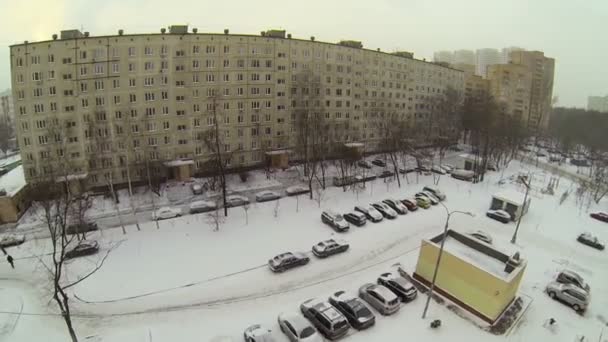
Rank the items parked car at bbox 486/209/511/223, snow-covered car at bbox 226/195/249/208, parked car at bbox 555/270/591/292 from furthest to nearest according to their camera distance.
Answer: snow-covered car at bbox 226/195/249/208
parked car at bbox 486/209/511/223
parked car at bbox 555/270/591/292

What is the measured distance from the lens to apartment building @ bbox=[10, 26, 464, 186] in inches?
1339

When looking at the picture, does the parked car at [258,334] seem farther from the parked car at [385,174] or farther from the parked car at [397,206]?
the parked car at [385,174]

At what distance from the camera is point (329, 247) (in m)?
23.9

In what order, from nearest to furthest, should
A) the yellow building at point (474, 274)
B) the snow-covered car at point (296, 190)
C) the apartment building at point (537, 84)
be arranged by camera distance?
the yellow building at point (474, 274) < the snow-covered car at point (296, 190) < the apartment building at point (537, 84)

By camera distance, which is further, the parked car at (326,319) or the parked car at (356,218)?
the parked car at (356,218)

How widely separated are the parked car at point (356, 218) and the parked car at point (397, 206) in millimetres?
4732

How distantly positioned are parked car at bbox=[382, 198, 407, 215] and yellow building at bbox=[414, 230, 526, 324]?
405 inches

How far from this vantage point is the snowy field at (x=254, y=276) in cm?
1681

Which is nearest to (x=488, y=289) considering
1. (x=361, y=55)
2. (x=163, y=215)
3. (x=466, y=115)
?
(x=163, y=215)

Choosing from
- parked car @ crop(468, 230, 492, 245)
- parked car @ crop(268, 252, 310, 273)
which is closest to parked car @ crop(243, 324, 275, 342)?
parked car @ crop(268, 252, 310, 273)

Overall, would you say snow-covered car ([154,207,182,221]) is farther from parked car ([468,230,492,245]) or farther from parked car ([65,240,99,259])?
parked car ([468,230,492,245])

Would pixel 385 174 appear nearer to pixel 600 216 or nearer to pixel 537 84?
pixel 600 216

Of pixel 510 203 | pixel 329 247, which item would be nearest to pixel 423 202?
pixel 510 203

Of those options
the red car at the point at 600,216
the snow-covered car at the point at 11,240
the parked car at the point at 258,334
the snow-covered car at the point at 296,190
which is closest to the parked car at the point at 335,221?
the snow-covered car at the point at 296,190
